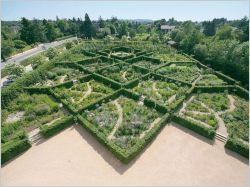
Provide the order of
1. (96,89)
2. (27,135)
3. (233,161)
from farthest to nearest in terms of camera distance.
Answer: (96,89) → (27,135) → (233,161)

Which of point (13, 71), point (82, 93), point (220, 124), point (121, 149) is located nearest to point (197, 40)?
point (220, 124)

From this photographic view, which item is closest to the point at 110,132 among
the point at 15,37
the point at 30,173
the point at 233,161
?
the point at 30,173

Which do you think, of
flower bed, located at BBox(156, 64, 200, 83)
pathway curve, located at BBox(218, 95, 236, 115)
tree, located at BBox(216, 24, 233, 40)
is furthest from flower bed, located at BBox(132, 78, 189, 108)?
tree, located at BBox(216, 24, 233, 40)

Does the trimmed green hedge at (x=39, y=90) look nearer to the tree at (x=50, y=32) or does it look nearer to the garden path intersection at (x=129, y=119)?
the garden path intersection at (x=129, y=119)

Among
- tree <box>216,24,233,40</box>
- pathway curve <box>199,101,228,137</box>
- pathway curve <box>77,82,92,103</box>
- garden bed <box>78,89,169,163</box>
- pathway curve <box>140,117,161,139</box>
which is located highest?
tree <box>216,24,233,40</box>

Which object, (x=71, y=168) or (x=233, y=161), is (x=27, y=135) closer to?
(x=71, y=168)

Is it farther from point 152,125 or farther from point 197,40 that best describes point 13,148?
point 197,40

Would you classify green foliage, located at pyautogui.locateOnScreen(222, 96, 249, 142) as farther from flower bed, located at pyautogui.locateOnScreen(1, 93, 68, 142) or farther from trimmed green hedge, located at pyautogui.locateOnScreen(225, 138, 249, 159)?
flower bed, located at pyautogui.locateOnScreen(1, 93, 68, 142)
